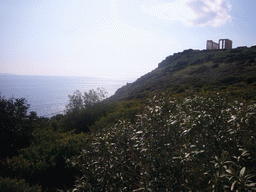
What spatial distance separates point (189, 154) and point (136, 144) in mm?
967

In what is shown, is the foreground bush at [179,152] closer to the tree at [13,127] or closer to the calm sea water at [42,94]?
the tree at [13,127]

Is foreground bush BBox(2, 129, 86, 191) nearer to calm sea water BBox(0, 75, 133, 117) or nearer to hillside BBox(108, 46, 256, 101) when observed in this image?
calm sea water BBox(0, 75, 133, 117)

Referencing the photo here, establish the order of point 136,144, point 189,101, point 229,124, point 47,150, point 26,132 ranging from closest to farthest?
point 229,124, point 136,144, point 189,101, point 47,150, point 26,132

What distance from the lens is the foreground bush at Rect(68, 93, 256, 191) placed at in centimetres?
210

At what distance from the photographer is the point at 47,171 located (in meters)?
4.80

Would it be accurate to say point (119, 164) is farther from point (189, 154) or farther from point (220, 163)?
point (220, 163)

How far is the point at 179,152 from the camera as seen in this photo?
2252 millimetres

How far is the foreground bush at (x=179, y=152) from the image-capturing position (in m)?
2.10

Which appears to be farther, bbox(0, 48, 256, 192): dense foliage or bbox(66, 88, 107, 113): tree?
bbox(66, 88, 107, 113): tree

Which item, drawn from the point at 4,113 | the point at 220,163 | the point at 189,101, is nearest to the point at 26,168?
the point at 4,113

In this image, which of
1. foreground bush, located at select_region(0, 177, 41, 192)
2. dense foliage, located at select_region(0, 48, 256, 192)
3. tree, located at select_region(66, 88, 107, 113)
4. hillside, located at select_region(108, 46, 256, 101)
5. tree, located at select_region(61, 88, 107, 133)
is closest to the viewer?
dense foliage, located at select_region(0, 48, 256, 192)

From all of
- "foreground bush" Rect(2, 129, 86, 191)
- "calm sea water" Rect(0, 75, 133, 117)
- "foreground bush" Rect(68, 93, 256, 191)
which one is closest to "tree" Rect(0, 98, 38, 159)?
"calm sea water" Rect(0, 75, 133, 117)

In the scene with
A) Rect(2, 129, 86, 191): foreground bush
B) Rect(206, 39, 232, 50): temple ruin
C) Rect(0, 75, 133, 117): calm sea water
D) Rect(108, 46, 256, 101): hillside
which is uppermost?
Rect(206, 39, 232, 50): temple ruin

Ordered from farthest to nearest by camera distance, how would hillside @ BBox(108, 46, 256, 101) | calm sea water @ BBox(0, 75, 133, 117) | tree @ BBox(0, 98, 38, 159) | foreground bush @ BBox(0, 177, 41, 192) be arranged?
calm sea water @ BBox(0, 75, 133, 117), hillside @ BBox(108, 46, 256, 101), tree @ BBox(0, 98, 38, 159), foreground bush @ BBox(0, 177, 41, 192)
